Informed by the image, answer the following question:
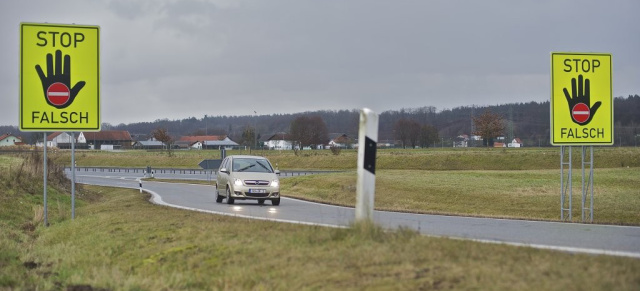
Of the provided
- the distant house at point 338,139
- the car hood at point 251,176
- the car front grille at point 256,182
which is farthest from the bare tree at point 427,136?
the car front grille at point 256,182

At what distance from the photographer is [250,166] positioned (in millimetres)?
25266

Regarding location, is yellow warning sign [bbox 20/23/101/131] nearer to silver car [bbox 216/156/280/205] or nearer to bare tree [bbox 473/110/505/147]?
silver car [bbox 216/156/280/205]

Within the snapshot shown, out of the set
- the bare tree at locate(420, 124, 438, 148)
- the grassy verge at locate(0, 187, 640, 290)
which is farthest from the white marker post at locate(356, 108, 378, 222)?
the bare tree at locate(420, 124, 438, 148)

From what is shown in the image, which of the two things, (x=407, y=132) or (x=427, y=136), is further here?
(x=407, y=132)

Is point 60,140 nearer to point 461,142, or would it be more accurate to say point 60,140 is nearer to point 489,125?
point 461,142

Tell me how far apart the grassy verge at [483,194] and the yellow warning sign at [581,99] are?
8.66m

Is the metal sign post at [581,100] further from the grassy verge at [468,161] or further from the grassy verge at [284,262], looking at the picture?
the grassy verge at [468,161]

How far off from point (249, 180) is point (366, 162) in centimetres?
1512

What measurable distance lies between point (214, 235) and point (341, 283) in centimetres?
439

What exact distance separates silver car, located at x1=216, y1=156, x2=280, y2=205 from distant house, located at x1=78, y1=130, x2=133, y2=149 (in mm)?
136886

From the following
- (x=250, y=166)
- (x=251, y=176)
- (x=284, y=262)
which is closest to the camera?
(x=284, y=262)

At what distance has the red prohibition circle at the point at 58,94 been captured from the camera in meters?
17.4

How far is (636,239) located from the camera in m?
11.7

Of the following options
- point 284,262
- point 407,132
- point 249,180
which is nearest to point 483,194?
point 249,180
